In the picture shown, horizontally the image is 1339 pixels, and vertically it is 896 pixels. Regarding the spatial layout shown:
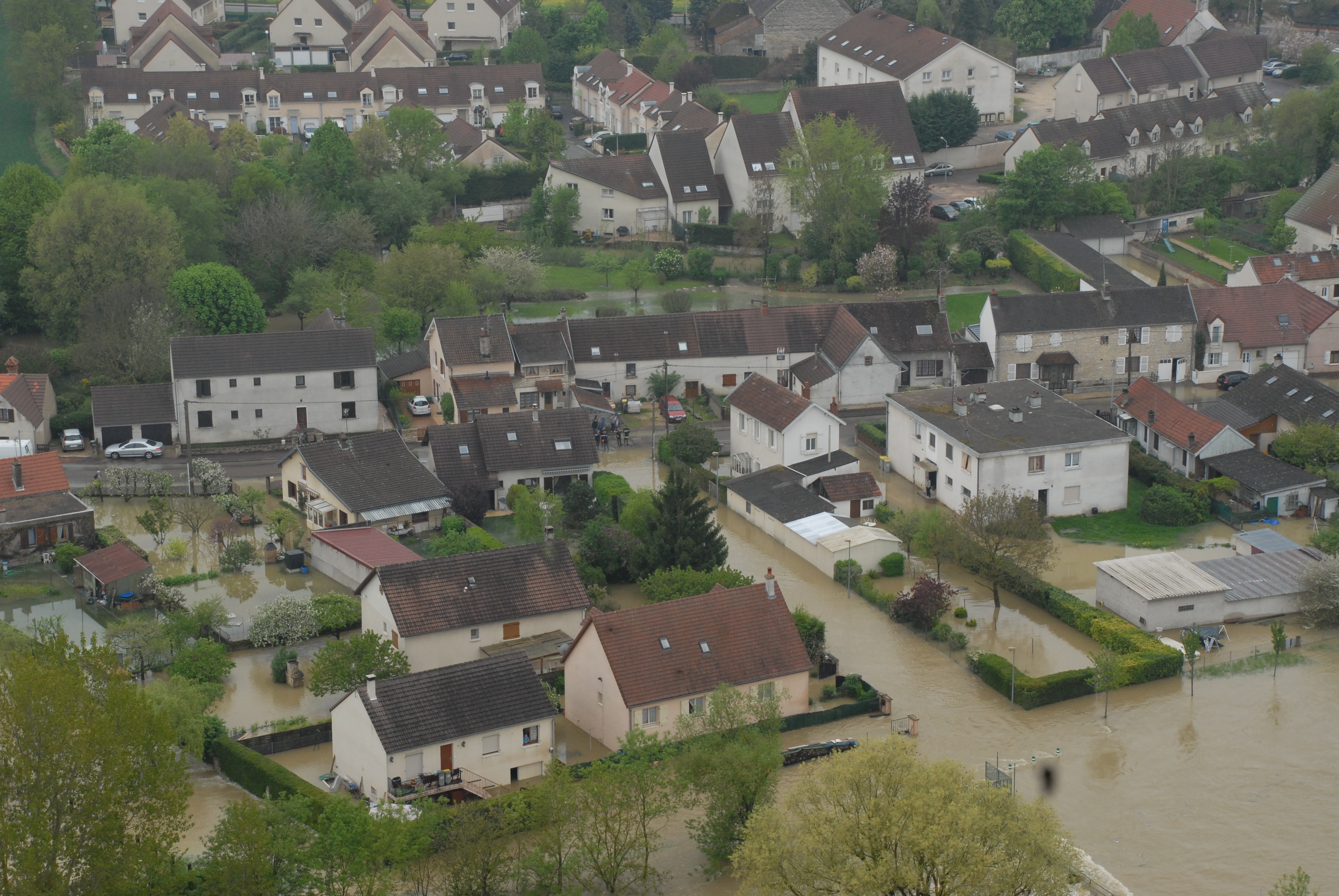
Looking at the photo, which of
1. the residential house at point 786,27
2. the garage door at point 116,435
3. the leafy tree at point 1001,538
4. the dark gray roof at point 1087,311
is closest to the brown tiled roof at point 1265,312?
the dark gray roof at point 1087,311

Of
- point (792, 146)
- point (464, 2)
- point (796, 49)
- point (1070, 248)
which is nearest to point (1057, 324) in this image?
point (1070, 248)

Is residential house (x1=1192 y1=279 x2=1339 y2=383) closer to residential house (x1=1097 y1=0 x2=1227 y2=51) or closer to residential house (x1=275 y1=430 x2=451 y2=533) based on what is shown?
residential house (x1=275 y1=430 x2=451 y2=533)

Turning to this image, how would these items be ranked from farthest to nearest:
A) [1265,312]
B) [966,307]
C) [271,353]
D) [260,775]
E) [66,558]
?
[966,307], [1265,312], [271,353], [66,558], [260,775]

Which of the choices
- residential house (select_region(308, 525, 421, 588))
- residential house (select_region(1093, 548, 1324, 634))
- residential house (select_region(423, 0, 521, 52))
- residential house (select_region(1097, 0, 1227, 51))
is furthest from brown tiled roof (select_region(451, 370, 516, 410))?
residential house (select_region(423, 0, 521, 52))

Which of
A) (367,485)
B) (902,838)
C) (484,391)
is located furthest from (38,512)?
(902,838)

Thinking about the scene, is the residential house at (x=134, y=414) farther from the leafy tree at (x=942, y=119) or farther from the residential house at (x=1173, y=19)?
the residential house at (x=1173, y=19)

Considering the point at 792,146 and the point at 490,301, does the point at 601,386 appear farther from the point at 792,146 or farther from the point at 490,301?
the point at 792,146

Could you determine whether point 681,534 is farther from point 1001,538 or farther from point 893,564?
point 1001,538
